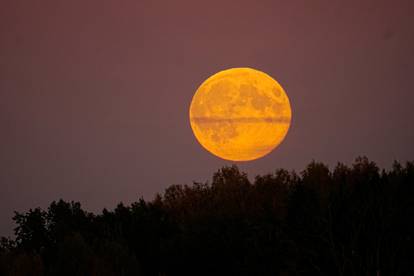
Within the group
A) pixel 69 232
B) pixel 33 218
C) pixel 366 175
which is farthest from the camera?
pixel 33 218

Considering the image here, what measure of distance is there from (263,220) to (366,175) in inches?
588

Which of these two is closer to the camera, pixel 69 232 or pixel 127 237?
pixel 127 237

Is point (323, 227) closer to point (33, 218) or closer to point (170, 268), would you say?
point (170, 268)

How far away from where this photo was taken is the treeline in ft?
155

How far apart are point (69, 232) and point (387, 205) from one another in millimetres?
41763

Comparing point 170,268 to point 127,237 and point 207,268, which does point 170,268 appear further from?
point 127,237

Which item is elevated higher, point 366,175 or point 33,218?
point 33,218

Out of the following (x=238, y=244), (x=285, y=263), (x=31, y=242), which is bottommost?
(x=285, y=263)

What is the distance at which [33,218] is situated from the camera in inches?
3583

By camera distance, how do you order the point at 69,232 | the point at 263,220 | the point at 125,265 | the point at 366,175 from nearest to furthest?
the point at 125,265
the point at 263,220
the point at 366,175
the point at 69,232

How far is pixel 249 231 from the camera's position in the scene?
203 ft

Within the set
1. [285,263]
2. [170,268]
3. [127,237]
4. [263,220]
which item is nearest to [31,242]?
[127,237]

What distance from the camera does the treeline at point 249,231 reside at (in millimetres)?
47344

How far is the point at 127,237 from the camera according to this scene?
244 feet
